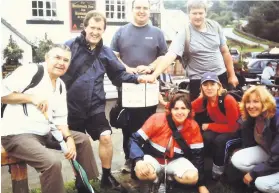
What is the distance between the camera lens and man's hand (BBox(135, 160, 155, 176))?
3.29 meters

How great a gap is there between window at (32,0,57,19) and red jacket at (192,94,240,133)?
39.1ft

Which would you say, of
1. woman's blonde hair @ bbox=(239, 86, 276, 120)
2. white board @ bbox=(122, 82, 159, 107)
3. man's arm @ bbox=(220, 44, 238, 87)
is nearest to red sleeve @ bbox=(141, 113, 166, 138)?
white board @ bbox=(122, 82, 159, 107)

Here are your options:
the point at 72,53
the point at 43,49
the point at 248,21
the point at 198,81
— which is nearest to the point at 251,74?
the point at 248,21

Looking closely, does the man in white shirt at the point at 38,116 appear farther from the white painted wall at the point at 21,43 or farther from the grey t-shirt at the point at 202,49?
the white painted wall at the point at 21,43

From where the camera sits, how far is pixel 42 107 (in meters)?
3.06

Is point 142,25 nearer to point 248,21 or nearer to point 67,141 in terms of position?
point 67,141

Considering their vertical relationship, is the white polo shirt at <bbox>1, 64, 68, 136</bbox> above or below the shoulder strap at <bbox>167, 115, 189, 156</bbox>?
above

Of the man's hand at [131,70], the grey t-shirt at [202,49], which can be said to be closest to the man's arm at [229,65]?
the grey t-shirt at [202,49]

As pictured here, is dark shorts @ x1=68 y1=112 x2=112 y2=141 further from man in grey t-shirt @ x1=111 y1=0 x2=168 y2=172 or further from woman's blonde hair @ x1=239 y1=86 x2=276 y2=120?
woman's blonde hair @ x1=239 y1=86 x2=276 y2=120

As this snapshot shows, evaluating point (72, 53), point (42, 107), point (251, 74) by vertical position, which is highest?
point (72, 53)

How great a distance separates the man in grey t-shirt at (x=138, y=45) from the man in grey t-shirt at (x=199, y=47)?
0.60ft

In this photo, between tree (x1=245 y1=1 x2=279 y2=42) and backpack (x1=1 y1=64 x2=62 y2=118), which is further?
tree (x1=245 y1=1 x2=279 y2=42)

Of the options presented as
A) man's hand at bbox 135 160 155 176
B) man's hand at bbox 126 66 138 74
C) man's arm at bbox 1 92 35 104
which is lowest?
man's hand at bbox 135 160 155 176

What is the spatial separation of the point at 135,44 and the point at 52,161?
1.83 metres
